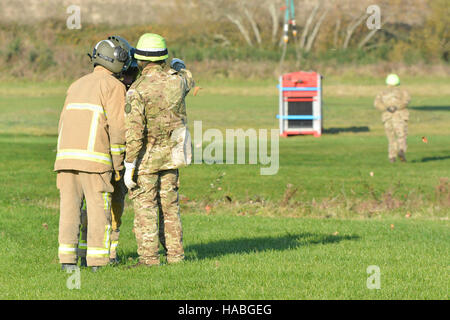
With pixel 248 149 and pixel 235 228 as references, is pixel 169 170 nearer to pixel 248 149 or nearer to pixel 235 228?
pixel 235 228

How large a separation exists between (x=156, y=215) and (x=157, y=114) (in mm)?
947

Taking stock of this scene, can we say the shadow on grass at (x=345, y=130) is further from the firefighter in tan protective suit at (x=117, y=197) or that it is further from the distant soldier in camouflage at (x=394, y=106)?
the firefighter in tan protective suit at (x=117, y=197)

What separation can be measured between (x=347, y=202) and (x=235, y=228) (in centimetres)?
385

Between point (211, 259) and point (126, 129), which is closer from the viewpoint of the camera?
point (126, 129)

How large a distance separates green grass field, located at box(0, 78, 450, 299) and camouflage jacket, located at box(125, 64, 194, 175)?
3.35ft

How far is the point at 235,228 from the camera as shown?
12008 mm

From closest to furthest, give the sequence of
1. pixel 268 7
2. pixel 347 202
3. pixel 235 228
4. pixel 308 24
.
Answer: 1. pixel 235 228
2. pixel 347 202
3. pixel 308 24
4. pixel 268 7

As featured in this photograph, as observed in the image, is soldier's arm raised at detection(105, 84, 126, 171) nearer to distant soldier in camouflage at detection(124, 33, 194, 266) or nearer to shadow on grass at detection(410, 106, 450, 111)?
distant soldier in camouflage at detection(124, 33, 194, 266)

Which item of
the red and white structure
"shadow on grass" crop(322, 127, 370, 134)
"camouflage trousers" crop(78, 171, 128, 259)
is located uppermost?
the red and white structure

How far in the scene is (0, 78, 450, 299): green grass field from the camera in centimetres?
757

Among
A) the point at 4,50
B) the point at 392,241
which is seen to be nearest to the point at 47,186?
the point at 392,241

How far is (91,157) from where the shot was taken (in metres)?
7.96
